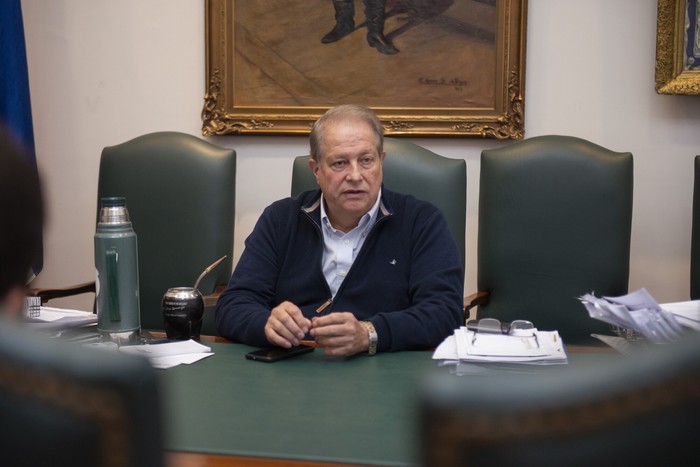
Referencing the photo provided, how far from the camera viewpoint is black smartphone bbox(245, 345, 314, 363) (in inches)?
66.0

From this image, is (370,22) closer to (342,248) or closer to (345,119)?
(345,119)

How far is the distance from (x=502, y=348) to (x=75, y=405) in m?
1.19

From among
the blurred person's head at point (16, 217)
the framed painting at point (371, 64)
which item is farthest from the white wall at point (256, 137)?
the blurred person's head at point (16, 217)

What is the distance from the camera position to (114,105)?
348cm

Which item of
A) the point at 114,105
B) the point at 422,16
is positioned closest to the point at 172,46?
the point at 114,105

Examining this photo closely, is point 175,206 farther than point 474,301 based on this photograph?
Yes

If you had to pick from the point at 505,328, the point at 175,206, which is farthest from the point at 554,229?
the point at 175,206

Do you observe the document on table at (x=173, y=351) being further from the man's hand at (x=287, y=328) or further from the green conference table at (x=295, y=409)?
the man's hand at (x=287, y=328)

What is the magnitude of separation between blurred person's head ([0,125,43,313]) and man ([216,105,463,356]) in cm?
137

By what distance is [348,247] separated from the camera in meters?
2.28

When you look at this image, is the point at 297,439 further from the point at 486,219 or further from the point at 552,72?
the point at 552,72

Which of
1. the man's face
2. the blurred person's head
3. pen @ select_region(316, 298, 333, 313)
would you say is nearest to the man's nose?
the man's face
